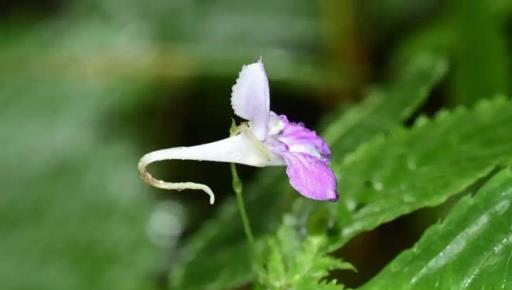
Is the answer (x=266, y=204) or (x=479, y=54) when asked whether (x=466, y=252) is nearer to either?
(x=266, y=204)

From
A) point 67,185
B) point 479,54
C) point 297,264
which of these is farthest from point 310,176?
point 67,185

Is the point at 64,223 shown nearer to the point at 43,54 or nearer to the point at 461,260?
the point at 43,54

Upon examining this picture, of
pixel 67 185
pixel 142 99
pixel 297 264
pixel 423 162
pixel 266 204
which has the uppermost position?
pixel 142 99

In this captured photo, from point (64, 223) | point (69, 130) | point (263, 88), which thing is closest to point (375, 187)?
point (263, 88)

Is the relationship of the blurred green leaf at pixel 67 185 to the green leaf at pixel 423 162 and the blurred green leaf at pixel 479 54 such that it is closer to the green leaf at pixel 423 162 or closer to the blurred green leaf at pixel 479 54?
the blurred green leaf at pixel 479 54

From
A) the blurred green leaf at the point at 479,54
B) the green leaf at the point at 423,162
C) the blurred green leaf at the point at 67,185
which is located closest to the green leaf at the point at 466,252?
the green leaf at the point at 423,162

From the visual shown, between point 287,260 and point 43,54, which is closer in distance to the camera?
point 287,260

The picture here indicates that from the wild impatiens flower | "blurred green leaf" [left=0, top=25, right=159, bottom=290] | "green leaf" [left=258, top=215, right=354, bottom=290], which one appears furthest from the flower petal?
"blurred green leaf" [left=0, top=25, right=159, bottom=290]

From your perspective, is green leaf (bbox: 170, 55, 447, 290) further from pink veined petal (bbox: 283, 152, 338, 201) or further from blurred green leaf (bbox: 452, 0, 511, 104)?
pink veined petal (bbox: 283, 152, 338, 201)
